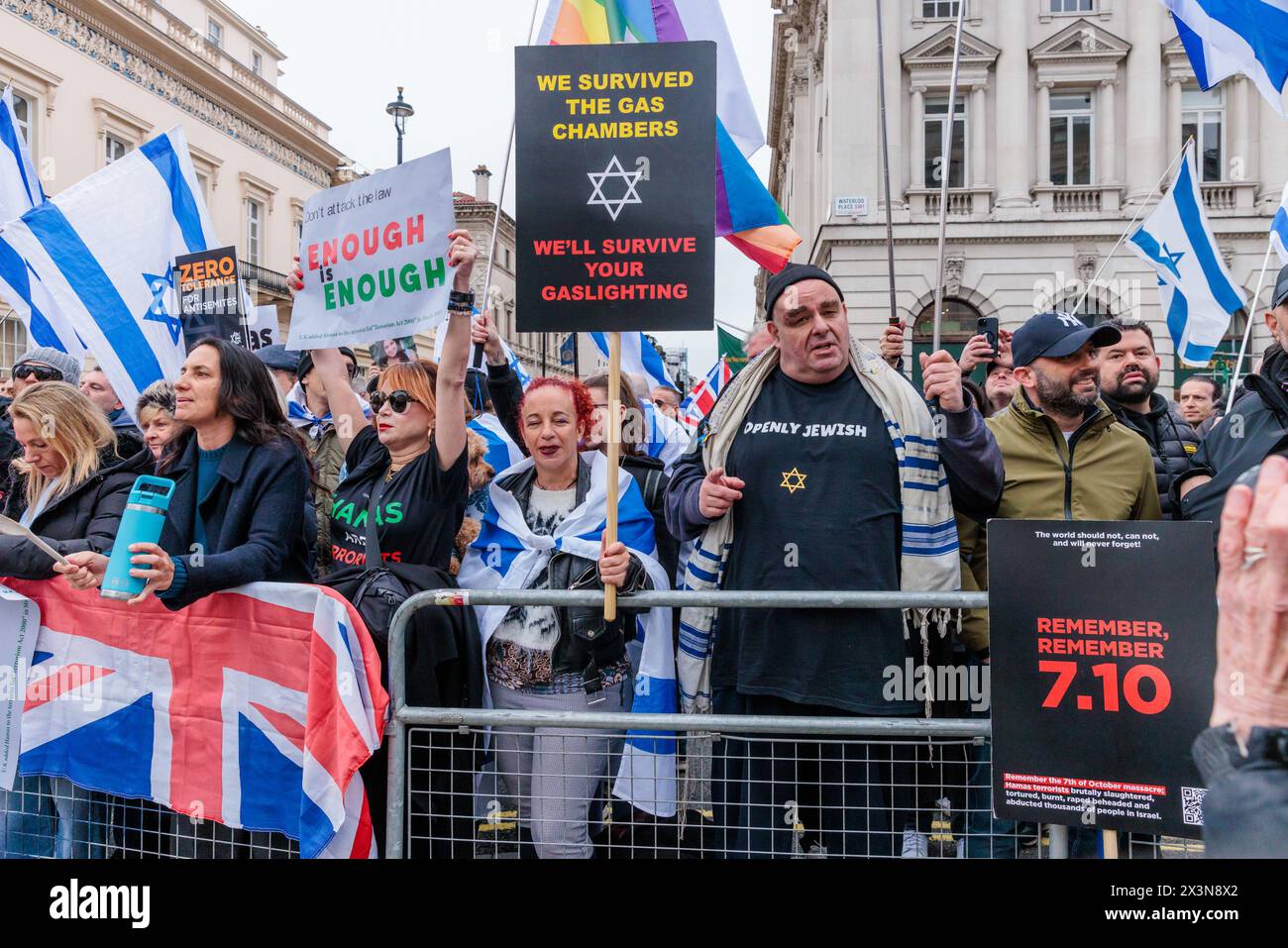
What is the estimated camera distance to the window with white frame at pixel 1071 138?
24.2 m

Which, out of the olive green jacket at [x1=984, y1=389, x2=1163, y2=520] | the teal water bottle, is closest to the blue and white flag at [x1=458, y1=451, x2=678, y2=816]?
the teal water bottle

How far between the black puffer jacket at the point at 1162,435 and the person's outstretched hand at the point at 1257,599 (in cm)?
253

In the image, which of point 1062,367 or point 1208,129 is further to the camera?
point 1208,129

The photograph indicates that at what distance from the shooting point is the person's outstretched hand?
1546 mm

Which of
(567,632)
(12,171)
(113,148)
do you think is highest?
(113,148)

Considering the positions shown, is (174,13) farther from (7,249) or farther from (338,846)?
(338,846)

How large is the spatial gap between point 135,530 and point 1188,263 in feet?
31.7

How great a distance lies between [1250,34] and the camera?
4.18 meters

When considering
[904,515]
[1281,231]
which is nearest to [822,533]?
[904,515]

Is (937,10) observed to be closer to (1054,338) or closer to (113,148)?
(113,148)

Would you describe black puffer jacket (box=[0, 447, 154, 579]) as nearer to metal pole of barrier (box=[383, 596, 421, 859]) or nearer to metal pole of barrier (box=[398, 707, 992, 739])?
metal pole of barrier (box=[383, 596, 421, 859])

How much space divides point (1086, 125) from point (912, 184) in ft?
15.8

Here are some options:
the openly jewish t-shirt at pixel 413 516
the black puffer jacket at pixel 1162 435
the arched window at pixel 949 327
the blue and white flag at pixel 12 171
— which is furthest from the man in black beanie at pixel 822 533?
the arched window at pixel 949 327

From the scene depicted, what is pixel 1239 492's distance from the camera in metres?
1.60
